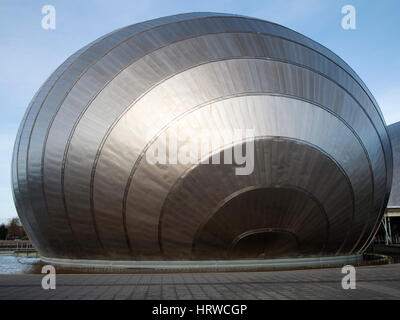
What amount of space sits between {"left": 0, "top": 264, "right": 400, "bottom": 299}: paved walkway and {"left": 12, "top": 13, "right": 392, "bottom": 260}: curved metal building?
6.80 ft

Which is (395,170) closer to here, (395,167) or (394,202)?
(395,167)

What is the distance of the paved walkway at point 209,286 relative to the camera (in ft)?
26.8

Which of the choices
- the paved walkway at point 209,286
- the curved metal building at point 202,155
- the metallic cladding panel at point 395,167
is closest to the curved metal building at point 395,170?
the metallic cladding panel at point 395,167

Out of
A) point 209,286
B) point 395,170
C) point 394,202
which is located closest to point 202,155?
point 209,286

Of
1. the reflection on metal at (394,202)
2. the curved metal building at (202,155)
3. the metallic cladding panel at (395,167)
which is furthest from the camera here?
the metallic cladding panel at (395,167)

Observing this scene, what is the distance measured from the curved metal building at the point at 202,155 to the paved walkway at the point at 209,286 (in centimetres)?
207

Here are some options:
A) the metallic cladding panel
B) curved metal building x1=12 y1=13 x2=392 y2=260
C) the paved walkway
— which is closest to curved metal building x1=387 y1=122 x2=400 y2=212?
the metallic cladding panel

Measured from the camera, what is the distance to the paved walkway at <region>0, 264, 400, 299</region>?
816 cm

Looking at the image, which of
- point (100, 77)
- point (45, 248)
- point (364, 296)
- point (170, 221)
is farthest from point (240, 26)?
point (45, 248)

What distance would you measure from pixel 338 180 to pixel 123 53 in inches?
372

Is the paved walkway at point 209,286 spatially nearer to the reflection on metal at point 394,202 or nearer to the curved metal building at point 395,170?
the reflection on metal at point 394,202

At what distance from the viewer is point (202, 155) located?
12.6m

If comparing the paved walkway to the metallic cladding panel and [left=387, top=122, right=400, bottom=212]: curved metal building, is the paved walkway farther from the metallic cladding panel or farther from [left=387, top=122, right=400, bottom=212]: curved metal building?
the metallic cladding panel

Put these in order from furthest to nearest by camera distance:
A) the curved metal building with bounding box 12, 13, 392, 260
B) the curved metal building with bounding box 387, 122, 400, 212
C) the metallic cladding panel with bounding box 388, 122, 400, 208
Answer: the metallic cladding panel with bounding box 388, 122, 400, 208, the curved metal building with bounding box 387, 122, 400, 212, the curved metal building with bounding box 12, 13, 392, 260
